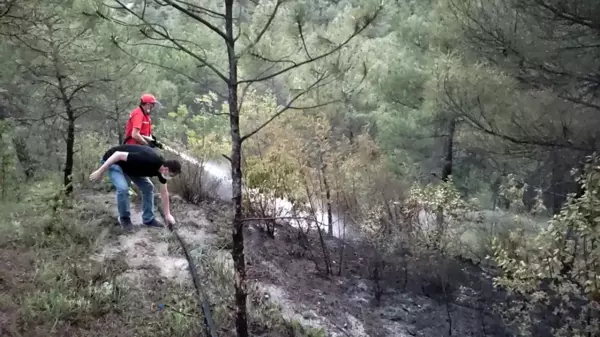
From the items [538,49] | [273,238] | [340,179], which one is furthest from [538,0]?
[273,238]

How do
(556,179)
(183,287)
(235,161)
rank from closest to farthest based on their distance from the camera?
(235,161)
(183,287)
(556,179)

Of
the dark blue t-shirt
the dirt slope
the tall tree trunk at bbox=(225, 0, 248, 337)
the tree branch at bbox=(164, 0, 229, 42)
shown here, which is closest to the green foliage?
the dirt slope

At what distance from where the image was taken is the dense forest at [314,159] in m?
4.50

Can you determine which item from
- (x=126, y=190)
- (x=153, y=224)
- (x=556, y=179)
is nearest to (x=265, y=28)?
(x=126, y=190)

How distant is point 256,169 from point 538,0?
523 cm

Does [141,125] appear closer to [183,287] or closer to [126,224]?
[126,224]

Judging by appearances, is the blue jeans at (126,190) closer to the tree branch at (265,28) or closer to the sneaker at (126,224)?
the sneaker at (126,224)

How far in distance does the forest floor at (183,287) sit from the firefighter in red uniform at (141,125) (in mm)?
1251

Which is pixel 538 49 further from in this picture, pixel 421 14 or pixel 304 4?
pixel 421 14

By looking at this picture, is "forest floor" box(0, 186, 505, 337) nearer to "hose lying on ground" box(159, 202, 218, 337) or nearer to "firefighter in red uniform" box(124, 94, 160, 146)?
"hose lying on ground" box(159, 202, 218, 337)

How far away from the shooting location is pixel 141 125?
7.18 meters

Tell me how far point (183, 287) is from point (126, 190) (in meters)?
1.87

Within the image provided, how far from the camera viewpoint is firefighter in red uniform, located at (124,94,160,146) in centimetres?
707

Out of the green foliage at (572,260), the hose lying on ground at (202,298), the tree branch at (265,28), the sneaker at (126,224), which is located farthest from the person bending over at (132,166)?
the green foliage at (572,260)
